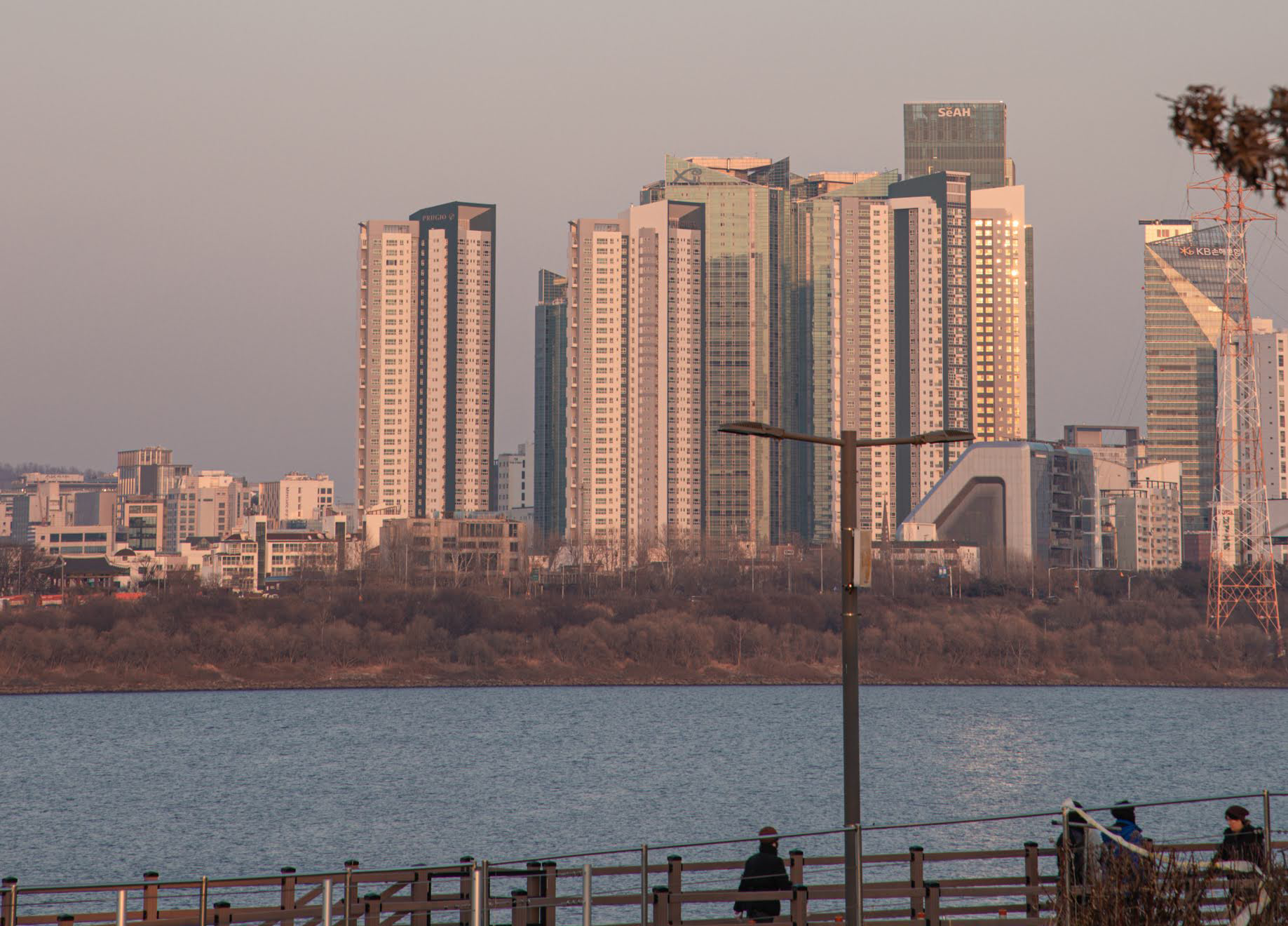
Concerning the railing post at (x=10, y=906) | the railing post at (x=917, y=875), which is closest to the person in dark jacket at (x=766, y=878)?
the railing post at (x=917, y=875)

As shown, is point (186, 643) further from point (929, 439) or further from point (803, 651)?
point (929, 439)

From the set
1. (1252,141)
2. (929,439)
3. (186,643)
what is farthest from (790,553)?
(1252,141)

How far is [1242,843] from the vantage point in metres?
17.6

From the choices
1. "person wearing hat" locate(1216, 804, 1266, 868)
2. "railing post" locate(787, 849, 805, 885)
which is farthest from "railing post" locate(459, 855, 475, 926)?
"person wearing hat" locate(1216, 804, 1266, 868)

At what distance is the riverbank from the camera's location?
14475 centimetres

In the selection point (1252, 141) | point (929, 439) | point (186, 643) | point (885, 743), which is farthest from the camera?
point (186, 643)

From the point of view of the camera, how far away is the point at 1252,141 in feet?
34.7

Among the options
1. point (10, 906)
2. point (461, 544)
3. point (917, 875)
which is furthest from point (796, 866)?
point (461, 544)

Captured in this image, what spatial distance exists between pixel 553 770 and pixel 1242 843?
233ft

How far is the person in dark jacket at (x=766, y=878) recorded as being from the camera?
20.2 metres

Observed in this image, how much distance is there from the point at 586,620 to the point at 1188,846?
140 metres

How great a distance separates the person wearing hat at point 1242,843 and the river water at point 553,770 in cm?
3678

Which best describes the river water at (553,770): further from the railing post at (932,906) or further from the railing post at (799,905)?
the railing post at (799,905)

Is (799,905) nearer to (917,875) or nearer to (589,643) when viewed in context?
(917,875)
